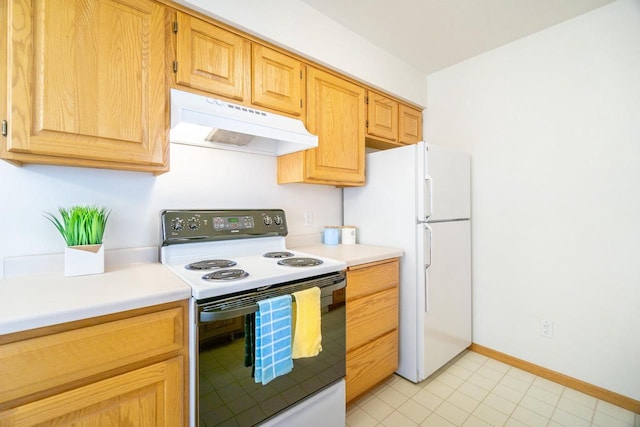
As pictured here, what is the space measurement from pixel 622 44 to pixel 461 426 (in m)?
2.57

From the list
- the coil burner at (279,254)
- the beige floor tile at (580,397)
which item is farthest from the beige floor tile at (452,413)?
the coil burner at (279,254)

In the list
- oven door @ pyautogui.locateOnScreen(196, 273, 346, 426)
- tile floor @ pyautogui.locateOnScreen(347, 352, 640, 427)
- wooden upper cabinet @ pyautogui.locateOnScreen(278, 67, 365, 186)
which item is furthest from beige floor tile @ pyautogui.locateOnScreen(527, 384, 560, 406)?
wooden upper cabinet @ pyautogui.locateOnScreen(278, 67, 365, 186)

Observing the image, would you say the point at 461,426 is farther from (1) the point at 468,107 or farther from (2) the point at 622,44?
(2) the point at 622,44

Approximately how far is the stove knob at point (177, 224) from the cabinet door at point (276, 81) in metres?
0.78

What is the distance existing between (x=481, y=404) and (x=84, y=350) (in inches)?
84.6

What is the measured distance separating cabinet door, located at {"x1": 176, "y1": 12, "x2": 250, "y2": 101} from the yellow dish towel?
112cm

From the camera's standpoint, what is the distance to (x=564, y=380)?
78.0 inches

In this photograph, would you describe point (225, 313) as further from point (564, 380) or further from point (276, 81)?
point (564, 380)

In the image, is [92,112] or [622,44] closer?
[92,112]

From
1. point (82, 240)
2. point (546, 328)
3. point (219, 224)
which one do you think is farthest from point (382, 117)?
point (82, 240)

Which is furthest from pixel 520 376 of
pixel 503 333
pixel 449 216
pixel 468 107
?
pixel 468 107

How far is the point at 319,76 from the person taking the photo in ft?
6.25

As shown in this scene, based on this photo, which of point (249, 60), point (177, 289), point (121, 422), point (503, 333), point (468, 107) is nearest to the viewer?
point (121, 422)

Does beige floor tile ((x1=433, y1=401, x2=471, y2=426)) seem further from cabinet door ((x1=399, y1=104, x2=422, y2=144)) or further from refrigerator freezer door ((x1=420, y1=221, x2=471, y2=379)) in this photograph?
cabinet door ((x1=399, y1=104, x2=422, y2=144))
